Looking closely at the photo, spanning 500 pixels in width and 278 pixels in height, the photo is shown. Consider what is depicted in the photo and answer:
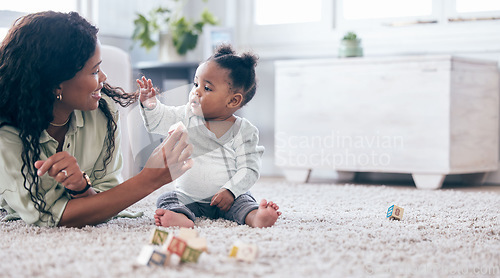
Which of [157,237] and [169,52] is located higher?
[169,52]

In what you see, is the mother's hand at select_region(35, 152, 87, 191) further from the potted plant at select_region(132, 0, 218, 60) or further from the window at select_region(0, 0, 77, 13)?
the potted plant at select_region(132, 0, 218, 60)

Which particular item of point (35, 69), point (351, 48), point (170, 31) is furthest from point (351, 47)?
point (35, 69)

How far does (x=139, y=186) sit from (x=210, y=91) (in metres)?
0.31

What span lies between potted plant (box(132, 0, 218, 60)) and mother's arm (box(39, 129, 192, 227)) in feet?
5.68

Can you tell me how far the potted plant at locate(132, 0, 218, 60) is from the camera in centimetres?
282

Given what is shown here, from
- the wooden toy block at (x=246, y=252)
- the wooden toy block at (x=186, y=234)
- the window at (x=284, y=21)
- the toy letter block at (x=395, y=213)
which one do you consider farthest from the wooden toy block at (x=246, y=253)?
the window at (x=284, y=21)

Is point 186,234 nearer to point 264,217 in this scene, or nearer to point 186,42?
point 264,217

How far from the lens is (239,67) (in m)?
1.38

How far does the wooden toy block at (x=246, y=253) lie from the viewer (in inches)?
36.3

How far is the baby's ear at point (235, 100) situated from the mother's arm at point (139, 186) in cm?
23

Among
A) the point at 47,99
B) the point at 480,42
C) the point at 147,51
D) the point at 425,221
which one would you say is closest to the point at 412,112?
the point at 480,42

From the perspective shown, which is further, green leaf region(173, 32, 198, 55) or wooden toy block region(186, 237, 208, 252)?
green leaf region(173, 32, 198, 55)

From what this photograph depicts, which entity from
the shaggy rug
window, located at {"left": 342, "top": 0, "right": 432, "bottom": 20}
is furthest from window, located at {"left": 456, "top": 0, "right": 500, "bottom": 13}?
Answer: the shaggy rug

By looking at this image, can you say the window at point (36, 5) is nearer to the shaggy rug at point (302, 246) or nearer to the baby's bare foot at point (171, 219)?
the shaggy rug at point (302, 246)
